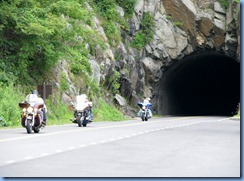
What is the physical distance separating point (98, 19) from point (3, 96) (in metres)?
21.1

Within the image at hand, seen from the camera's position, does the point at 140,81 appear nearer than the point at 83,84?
No

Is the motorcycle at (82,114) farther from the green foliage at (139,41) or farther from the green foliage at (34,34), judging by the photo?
the green foliage at (139,41)

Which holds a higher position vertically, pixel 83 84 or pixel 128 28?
pixel 128 28

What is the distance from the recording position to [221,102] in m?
86.9

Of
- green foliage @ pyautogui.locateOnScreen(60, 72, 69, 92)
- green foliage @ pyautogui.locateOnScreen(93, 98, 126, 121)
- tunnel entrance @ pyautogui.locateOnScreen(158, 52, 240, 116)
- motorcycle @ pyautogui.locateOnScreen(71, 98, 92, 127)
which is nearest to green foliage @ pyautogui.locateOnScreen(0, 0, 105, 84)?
green foliage @ pyautogui.locateOnScreen(60, 72, 69, 92)

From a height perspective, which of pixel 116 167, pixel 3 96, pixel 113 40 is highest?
pixel 113 40

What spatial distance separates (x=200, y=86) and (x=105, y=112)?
126 feet

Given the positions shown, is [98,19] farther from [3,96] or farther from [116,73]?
[3,96]

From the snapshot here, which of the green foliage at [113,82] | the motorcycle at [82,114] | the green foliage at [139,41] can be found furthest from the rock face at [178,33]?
the motorcycle at [82,114]

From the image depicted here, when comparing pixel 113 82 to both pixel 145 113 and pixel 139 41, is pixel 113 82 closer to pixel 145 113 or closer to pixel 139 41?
pixel 145 113

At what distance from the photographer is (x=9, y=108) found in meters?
30.5

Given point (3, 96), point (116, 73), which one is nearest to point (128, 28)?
point (116, 73)

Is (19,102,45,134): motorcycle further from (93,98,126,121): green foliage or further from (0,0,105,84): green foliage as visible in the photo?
(93,98,126,121): green foliage

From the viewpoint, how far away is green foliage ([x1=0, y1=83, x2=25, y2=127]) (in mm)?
29812
